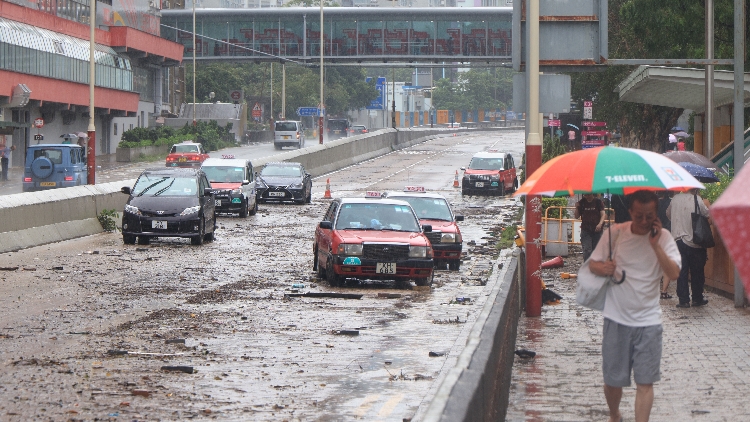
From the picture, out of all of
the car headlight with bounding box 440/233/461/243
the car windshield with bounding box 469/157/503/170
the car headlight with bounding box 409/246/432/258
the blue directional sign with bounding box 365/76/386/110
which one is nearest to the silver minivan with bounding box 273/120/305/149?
the car windshield with bounding box 469/157/503/170

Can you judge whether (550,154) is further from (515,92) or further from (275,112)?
(275,112)

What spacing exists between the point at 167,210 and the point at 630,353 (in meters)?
18.6

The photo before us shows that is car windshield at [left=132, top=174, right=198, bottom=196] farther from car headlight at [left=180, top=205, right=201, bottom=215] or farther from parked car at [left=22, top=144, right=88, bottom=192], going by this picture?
parked car at [left=22, top=144, right=88, bottom=192]

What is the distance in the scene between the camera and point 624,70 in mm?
44625

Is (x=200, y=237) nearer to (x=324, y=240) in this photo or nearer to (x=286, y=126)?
(x=324, y=240)

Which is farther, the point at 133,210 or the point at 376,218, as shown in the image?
the point at 133,210

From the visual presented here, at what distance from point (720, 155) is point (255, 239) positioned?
36.4 feet

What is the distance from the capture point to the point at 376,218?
20.0 meters

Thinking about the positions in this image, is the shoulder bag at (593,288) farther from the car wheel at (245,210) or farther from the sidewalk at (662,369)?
the car wheel at (245,210)

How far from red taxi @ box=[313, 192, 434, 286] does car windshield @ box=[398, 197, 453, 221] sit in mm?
3977

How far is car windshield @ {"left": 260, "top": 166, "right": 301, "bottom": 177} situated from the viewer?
42.7m

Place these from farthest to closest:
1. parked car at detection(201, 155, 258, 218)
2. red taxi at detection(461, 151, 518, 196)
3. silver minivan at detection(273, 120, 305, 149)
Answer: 1. silver minivan at detection(273, 120, 305, 149)
2. red taxi at detection(461, 151, 518, 196)
3. parked car at detection(201, 155, 258, 218)

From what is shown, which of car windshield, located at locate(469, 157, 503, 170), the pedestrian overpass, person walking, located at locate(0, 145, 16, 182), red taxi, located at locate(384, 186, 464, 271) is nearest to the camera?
red taxi, located at locate(384, 186, 464, 271)

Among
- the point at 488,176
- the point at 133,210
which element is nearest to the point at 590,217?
the point at 133,210
